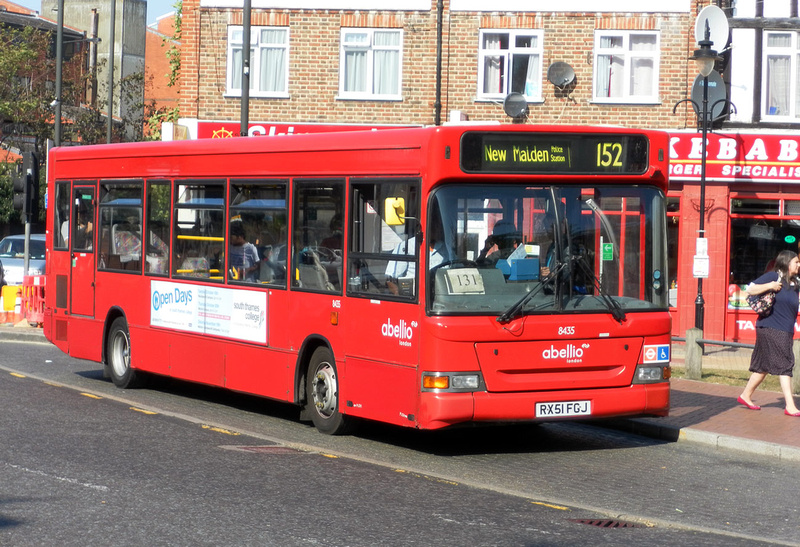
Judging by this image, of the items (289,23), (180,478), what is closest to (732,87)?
(289,23)

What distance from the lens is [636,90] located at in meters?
24.8

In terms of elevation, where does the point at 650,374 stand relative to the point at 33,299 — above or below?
above

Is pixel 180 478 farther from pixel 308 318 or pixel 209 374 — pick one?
pixel 209 374

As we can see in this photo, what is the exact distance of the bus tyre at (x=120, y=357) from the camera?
1504 cm

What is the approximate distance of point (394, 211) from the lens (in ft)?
34.2

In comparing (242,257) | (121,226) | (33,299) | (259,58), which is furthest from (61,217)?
(259,58)

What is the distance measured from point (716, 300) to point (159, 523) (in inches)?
713

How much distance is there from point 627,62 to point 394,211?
15454 mm

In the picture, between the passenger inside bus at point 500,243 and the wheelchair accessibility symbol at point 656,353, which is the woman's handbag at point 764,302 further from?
the passenger inside bus at point 500,243

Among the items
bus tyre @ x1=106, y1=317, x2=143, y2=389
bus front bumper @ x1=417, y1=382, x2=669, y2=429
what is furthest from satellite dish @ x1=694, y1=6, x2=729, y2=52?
bus front bumper @ x1=417, y1=382, x2=669, y2=429

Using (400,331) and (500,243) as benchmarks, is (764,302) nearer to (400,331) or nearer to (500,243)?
(500,243)

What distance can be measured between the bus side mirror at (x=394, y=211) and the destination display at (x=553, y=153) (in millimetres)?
648

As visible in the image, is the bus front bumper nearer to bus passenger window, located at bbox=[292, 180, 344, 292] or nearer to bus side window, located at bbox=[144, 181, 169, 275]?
bus passenger window, located at bbox=[292, 180, 344, 292]

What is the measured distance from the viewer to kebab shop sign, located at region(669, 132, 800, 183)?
2344cm
